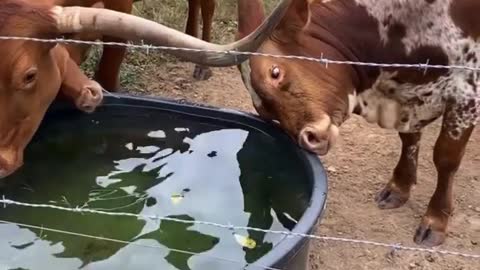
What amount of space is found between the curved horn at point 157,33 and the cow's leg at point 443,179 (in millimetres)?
1099

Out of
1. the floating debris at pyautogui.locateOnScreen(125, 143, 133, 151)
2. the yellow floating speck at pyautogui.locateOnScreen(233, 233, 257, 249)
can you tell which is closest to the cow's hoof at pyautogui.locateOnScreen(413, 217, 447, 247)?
the yellow floating speck at pyautogui.locateOnScreen(233, 233, 257, 249)

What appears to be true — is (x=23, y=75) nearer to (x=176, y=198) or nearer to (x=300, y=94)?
(x=176, y=198)

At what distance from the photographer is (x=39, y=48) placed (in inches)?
126

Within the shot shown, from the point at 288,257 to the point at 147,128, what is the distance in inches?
49.3

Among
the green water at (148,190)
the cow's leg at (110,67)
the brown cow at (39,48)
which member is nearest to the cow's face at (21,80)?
the brown cow at (39,48)

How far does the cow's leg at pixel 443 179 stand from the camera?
3689 millimetres

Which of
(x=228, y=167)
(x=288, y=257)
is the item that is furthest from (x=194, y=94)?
(x=288, y=257)

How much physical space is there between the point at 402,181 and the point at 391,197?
0.09 metres

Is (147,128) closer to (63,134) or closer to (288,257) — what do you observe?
(63,134)

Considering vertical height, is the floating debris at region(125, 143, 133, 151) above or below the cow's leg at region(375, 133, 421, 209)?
above

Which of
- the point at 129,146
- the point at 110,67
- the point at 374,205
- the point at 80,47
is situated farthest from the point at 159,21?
the point at 374,205

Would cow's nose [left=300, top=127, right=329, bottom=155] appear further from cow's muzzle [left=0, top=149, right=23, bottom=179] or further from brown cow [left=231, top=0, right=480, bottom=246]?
cow's muzzle [left=0, top=149, right=23, bottom=179]

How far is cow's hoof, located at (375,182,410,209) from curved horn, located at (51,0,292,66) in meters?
1.38

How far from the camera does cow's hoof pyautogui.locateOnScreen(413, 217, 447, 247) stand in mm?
3844
